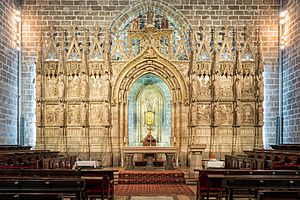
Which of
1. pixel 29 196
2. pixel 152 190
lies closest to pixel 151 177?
pixel 152 190

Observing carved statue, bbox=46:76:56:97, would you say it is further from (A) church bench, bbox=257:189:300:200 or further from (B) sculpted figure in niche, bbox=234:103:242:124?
(A) church bench, bbox=257:189:300:200

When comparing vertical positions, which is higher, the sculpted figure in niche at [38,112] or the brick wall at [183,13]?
the brick wall at [183,13]

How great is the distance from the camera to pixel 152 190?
13445 millimetres

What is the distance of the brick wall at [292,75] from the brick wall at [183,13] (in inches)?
31.0

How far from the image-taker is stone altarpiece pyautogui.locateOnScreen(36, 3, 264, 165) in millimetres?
19938

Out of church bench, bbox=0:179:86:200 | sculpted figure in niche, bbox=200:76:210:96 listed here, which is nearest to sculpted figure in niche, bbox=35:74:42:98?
sculpted figure in niche, bbox=200:76:210:96

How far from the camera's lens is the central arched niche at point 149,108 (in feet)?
81.0

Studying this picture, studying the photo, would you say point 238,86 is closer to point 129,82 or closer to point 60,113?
point 129,82

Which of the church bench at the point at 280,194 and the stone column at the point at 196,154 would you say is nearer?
the church bench at the point at 280,194

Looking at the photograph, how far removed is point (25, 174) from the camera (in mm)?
8805

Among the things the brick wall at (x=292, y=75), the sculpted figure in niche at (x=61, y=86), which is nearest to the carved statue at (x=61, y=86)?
the sculpted figure in niche at (x=61, y=86)

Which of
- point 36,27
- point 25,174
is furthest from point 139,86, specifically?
point 25,174

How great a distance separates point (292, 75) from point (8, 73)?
14.5 metres

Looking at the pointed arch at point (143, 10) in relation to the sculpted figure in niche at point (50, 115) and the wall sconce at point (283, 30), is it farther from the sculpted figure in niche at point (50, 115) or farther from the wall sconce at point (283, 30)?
the sculpted figure in niche at point (50, 115)
